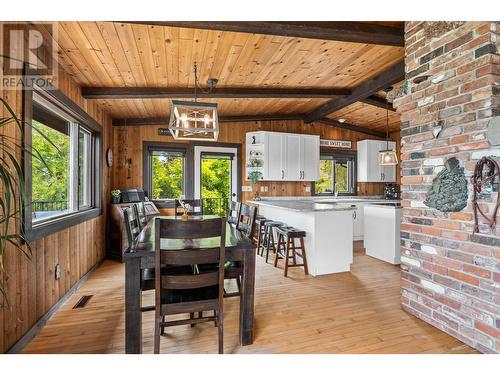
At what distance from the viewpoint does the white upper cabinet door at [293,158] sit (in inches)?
226

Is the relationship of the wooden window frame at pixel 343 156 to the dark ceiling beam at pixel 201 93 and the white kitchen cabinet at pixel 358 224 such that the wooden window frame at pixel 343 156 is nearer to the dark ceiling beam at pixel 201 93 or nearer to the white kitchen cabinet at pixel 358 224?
the white kitchen cabinet at pixel 358 224

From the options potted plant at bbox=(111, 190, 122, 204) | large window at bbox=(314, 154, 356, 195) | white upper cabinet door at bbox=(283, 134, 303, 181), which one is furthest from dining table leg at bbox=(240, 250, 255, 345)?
large window at bbox=(314, 154, 356, 195)

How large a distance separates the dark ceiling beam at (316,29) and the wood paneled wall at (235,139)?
3259 mm

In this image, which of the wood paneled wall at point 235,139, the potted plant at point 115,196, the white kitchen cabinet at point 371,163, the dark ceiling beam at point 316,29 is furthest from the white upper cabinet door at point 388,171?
the potted plant at point 115,196

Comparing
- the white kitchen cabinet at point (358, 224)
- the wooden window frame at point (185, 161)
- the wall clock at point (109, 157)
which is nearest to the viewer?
the wall clock at point (109, 157)

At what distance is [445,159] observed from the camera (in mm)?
2148

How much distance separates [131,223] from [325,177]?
16.6 ft

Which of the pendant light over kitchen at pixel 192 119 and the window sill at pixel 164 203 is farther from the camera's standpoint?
the window sill at pixel 164 203

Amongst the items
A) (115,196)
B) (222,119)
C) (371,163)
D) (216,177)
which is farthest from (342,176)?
(115,196)

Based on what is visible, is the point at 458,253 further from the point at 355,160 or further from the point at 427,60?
the point at 355,160

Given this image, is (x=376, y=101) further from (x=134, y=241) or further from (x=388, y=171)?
(x=134, y=241)

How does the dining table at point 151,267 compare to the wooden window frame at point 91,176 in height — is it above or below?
below

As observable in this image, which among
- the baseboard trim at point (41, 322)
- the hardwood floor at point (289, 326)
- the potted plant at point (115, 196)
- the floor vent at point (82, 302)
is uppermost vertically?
the potted plant at point (115, 196)
